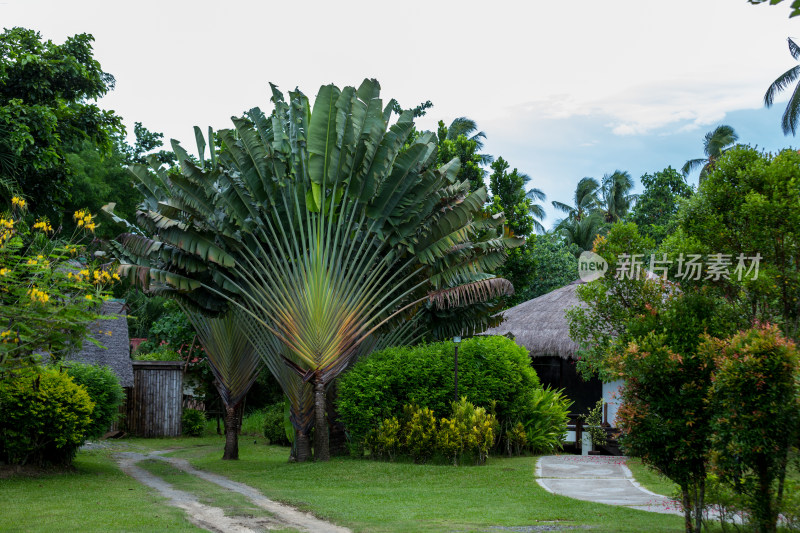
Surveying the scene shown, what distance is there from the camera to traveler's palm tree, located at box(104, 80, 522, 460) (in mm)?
15586

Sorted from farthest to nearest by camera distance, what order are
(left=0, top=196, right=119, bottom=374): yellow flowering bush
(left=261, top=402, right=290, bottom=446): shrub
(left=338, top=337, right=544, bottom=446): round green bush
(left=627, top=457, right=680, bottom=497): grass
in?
(left=261, top=402, right=290, bottom=446): shrub → (left=338, top=337, right=544, bottom=446): round green bush → (left=627, top=457, right=680, bottom=497): grass → (left=0, top=196, right=119, bottom=374): yellow flowering bush

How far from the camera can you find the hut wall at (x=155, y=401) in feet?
85.9

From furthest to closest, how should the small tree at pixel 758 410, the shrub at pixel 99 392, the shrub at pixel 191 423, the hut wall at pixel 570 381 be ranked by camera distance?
the shrub at pixel 191 423 < the hut wall at pixel 570 381 < the shrub at pixel 99 392 < the small tree at pixel 758 410

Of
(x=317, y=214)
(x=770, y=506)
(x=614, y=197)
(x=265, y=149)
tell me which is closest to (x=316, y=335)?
(x=317, y=214)

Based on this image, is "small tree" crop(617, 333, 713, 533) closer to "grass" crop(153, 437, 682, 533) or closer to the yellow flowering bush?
"grass" crop(153, 437, 682, 533)

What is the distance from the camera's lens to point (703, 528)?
8383 millimetres

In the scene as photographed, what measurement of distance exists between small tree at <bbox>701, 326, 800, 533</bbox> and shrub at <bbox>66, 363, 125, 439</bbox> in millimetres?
12592

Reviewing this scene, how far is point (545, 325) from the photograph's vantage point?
80.4 ft

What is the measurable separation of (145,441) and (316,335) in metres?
12.3

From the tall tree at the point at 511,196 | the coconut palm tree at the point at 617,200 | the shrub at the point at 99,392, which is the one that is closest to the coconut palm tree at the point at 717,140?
the coconut palm tree at the point at 617,200

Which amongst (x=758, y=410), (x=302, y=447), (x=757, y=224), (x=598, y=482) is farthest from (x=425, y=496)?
(x=757, y=224)

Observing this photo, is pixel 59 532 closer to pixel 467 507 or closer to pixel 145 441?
pixel 467 507

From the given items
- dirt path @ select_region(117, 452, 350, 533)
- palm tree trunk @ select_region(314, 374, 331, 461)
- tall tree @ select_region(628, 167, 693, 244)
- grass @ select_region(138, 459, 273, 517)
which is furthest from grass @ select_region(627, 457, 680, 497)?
tall tree @ select_region(628, 167, 693, 244)

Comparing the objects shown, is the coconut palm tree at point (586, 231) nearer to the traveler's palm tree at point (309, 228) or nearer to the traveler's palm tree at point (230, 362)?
the traveler's palm tree at point (309, 228)
